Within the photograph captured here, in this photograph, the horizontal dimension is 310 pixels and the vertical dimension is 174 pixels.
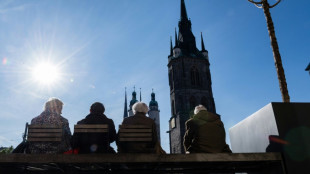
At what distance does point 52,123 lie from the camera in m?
4.90

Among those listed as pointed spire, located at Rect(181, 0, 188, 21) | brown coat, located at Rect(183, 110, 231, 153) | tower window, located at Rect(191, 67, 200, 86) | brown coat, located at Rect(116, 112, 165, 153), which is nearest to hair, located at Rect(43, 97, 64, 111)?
brown coat, located at Rect(116, 112, 165, 153)

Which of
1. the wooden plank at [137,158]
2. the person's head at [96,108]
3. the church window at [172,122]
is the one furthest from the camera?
the church window at [172,122]

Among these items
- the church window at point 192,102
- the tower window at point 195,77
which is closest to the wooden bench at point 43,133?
the church window at point 192,102

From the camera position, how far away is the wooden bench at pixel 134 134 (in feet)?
14.0

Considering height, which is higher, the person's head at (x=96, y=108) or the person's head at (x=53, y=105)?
the person's head at (x=53, y=105)

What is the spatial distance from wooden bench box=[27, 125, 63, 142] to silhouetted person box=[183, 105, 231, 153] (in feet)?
6.99

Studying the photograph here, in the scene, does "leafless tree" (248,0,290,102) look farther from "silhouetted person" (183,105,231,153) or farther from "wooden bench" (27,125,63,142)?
"wooden bench" (27,125,63,142)

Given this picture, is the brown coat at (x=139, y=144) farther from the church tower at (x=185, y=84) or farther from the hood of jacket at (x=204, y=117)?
the church tower at (x=185, y=84)

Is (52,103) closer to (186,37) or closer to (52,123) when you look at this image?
(52,123)

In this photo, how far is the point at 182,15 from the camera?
212 feet

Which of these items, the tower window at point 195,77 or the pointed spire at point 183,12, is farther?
the pointed spire at point 183,12

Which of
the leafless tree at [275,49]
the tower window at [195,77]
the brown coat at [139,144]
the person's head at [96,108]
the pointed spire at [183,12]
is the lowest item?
the brown coat at [139,144]

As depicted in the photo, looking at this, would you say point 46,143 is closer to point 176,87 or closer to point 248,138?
point 248,138

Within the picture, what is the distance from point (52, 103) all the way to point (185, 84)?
48.2 m
